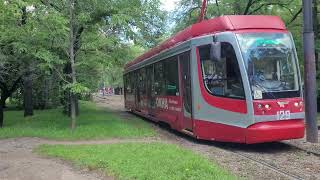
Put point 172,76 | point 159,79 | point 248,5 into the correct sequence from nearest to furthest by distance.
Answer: point 172,76, point 159,79, point 248,5

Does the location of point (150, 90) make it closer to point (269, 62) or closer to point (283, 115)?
point (269, 62)

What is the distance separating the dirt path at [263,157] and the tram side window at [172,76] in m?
1.71

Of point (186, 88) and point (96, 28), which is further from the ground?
point (96, 28)

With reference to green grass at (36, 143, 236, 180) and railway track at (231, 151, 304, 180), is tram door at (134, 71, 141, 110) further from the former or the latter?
railway track at (231, 151, 304, 180)

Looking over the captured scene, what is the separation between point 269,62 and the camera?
559 inches

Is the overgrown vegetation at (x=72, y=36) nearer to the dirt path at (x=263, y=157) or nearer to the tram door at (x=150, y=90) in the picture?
the tram door at (x=150, y=90)

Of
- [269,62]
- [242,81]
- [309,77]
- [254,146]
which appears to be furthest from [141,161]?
[309,77]

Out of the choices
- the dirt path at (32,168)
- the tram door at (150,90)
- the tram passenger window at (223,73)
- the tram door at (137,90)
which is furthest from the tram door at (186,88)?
the tram door at (137,90)

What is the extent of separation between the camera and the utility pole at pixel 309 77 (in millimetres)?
15547

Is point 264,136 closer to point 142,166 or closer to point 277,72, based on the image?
point 277,72

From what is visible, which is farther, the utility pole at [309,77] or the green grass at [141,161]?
the utility pole at [309,77]

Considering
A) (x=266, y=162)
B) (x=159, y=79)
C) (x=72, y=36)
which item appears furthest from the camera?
(x=159, y=79)

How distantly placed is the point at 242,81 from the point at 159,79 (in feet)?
23.7

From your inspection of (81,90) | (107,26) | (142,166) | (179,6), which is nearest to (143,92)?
(107,26)
